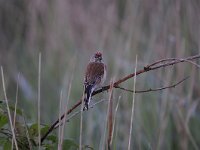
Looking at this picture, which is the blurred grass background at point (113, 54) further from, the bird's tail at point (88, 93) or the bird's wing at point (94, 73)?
the bird's tail at point (88, 93)

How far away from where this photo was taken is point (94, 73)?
2.24 m

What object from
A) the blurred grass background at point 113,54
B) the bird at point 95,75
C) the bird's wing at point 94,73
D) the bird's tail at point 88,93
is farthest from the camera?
the blurred grass background at point 113,54

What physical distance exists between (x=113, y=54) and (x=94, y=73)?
5.81ft

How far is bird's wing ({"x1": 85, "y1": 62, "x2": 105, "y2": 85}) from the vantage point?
6.96 ft

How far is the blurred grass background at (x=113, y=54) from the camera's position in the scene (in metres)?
2.99

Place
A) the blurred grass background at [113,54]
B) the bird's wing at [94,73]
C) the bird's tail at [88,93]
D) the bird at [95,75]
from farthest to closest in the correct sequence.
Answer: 1. the blurred grass background at [113,54]
2. the bird's wing at [94,73]
3. the bird at [95,75]
4. the bird's tail at [88,93]

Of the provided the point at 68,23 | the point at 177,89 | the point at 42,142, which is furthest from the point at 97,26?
the point at 42,142

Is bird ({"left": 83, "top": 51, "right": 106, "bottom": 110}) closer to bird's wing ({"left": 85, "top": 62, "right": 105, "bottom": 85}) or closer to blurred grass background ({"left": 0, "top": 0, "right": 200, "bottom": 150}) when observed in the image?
bird's wing ({"left": 85, "top": 62, "right": 105, "bottom": 85})

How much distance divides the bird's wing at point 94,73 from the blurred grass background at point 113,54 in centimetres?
Result: 37

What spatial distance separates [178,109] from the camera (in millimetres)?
2836

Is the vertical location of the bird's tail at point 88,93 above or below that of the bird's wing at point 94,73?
below

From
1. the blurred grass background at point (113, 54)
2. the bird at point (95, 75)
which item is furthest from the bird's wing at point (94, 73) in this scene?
the blurred grass background at point (113, 54)

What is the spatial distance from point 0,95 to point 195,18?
1.47 meters

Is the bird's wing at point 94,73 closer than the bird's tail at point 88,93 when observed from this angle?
No
